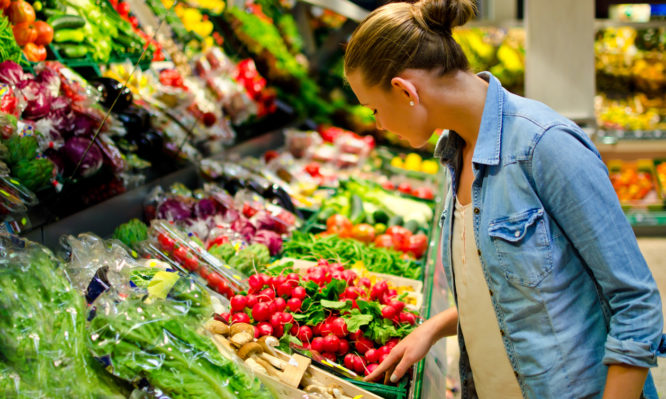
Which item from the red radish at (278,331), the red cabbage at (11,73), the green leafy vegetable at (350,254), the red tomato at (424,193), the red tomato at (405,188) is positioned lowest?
the red tomato at (424,193)

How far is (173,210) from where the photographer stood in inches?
122

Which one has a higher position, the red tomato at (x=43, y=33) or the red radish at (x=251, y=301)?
the red tomato at (x=43, y=33)

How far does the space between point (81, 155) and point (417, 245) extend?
206 centimetres

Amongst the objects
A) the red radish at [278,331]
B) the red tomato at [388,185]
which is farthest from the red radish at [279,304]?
the red tomato at [388,185]

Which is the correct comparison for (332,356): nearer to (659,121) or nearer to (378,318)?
(378,318)

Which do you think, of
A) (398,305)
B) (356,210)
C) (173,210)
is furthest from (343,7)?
(398,305)

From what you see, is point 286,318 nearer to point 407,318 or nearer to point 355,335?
point 355,335

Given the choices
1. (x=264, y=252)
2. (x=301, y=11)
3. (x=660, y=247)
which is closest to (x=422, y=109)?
(x=264, y=252)

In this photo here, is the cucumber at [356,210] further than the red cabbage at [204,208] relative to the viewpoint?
Yes

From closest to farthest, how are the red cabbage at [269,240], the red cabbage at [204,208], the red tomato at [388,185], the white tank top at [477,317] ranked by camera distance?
the white tank top at [477,317]
the red cabbage at [269,240]
the red cabbage at [204,208]
the red tomato at [388,185]

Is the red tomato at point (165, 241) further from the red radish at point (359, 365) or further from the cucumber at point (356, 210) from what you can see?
the cucumber at point (356, 210)

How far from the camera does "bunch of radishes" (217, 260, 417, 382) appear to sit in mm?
2035

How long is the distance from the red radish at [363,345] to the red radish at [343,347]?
4 centimetres

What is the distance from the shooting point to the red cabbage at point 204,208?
130 inches
